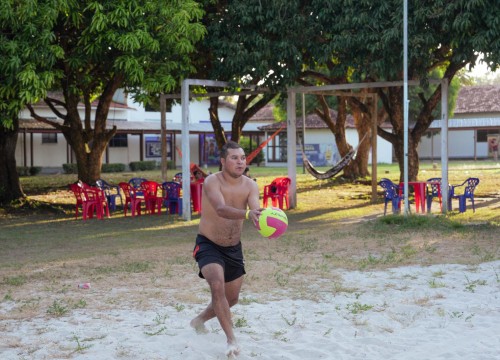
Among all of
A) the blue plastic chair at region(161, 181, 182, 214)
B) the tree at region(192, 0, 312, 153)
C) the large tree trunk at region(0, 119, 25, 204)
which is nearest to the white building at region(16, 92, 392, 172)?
the large tree trunk at region(0, 119, 25, 204)

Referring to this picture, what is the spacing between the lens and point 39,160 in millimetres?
38125

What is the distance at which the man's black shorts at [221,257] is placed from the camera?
17.8 feet

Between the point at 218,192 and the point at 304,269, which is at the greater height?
the point at 218,192

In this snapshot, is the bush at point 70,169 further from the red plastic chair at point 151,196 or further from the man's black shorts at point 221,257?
the man's black shorts at point 221,257

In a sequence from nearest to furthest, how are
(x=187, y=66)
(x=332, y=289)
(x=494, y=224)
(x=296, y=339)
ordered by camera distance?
(x=296, y=339), (x=332, y=289), (x=494, y=224), (x=187, y=66)

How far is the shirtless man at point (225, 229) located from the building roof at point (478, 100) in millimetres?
45488

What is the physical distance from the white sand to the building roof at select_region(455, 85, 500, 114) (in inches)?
1685

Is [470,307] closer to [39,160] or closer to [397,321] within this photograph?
[397,321]

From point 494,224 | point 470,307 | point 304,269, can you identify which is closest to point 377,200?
point 494,224

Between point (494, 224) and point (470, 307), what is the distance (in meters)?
6.61

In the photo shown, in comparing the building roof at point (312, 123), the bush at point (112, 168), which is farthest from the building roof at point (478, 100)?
the bush at point (112, 168)

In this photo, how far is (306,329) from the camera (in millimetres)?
6117

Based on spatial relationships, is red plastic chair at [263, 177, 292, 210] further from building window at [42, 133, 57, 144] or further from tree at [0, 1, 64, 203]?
building window at [42, 133, 57, 144]

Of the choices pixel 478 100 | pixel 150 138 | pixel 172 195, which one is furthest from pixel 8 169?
pixel 478 100
